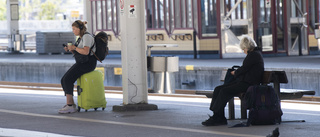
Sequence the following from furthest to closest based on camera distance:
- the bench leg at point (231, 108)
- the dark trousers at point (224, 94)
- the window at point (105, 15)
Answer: the window at point (105, 15), the bench leg at point (231, 108), the dark trousers at point (224, 94)

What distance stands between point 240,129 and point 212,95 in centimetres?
123

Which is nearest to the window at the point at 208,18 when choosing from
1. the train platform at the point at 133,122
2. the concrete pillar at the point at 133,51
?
the train platform at the point at 133,122

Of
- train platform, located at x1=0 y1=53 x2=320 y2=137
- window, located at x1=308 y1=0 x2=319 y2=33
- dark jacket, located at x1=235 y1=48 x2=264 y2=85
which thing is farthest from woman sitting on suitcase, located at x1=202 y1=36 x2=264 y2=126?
window, located at x1=308 y1=0 x2=319 y2=33

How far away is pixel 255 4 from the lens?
2347 cm

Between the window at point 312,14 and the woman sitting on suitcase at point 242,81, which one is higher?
the window at point 312,14

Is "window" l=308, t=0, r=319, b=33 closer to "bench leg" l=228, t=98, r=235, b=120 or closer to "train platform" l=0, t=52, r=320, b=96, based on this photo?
"train platform" l=0, t=52, r=320, b=96

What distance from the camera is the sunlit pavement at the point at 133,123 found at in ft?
27.0

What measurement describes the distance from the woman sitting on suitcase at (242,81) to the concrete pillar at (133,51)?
7.37ft

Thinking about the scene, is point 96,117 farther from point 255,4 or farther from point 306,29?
point 306,29

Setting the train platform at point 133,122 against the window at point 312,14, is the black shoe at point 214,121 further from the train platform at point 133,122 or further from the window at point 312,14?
the window at point 312,14

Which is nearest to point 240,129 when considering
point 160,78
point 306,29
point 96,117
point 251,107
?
point 251,107

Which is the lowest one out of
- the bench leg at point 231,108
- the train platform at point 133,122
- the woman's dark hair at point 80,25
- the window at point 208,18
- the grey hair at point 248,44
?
the train platform at point 133,122

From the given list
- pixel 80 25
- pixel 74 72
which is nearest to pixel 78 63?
pixel 74 72

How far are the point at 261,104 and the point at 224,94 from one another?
1.66 ft
